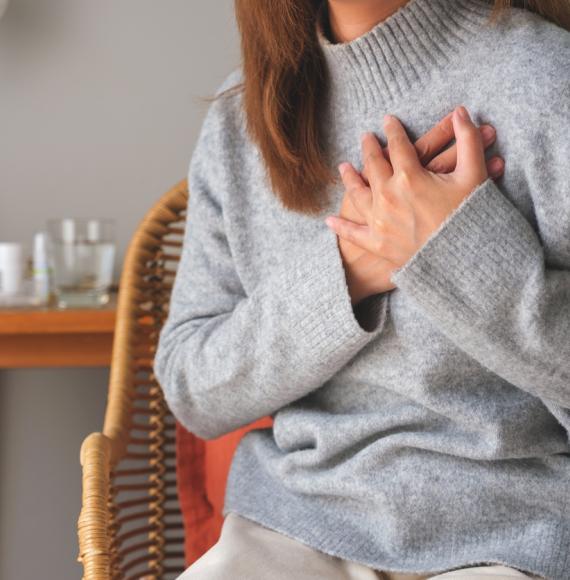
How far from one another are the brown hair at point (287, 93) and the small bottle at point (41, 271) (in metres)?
0.51

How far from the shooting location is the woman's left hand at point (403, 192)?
2.75ft

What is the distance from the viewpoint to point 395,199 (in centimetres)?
86

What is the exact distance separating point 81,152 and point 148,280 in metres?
0.38

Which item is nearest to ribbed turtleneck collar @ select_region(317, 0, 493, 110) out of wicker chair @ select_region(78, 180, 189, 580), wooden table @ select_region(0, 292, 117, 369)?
wicker chair @ select_region(78, 180, 189, 580)

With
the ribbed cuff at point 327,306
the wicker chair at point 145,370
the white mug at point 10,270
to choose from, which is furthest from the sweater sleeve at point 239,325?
the white mug at point 10,270

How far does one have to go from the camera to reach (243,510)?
103 centimetres

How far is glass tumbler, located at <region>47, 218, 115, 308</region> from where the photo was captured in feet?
4.55

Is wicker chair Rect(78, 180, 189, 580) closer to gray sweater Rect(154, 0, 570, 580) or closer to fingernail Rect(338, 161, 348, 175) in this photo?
gray sweater Rect(154, 0, 570, 580)

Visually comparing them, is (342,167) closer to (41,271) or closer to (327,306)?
(327,306)

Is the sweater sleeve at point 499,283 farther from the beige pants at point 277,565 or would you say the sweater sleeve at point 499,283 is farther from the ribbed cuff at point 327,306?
the beige pants at point 277,565

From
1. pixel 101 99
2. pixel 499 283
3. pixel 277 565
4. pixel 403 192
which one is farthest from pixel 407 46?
pixel 101 99

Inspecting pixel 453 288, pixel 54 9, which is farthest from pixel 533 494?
pixel 54 9

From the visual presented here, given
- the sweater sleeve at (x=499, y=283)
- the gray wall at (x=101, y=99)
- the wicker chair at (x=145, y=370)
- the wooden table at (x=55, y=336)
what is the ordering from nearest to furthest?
the sweater sleeve at (x=499, y=283) → the wicker chair at (x=145, y=370) → the wooden table at (x=55, y=336) → the gray wall at (x=101, y=99)

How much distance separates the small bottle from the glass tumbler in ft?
0.06
